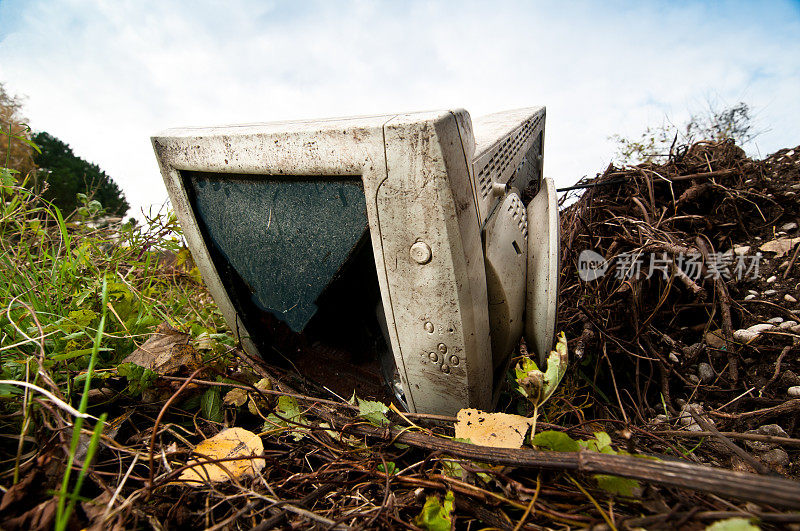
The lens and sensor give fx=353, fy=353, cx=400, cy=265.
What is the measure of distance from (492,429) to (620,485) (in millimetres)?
214

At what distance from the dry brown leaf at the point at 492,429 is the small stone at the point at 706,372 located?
3.87 feet

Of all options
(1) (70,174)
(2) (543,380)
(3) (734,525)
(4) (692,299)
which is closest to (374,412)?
(2) (543,380)

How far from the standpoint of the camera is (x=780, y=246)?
180cm

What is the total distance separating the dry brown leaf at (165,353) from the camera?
91 centimetres

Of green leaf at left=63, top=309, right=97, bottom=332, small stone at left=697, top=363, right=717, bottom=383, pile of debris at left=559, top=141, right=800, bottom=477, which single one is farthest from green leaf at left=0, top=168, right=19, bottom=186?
small stone at left=697, top=363, right=717, bottom=383

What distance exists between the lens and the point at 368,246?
2.67ft

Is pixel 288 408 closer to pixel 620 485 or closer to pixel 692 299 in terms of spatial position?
pixel 620 485

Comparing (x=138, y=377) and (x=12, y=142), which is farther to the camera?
(x=12, y=142)

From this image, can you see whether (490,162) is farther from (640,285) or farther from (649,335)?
(649,335)

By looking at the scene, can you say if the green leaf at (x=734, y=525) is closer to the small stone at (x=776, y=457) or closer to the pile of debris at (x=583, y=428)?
the pile of debris at (x=583, y=428)

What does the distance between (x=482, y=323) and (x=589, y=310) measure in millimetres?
1002

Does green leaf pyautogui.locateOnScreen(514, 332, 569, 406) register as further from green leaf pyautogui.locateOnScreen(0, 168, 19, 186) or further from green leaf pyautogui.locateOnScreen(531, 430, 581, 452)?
green leaf pyautogui.locateOnScreen(0, 168, 19, 186)

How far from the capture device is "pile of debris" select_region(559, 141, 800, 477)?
1.23 meters

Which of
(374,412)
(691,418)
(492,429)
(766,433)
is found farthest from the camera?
(691,418)
